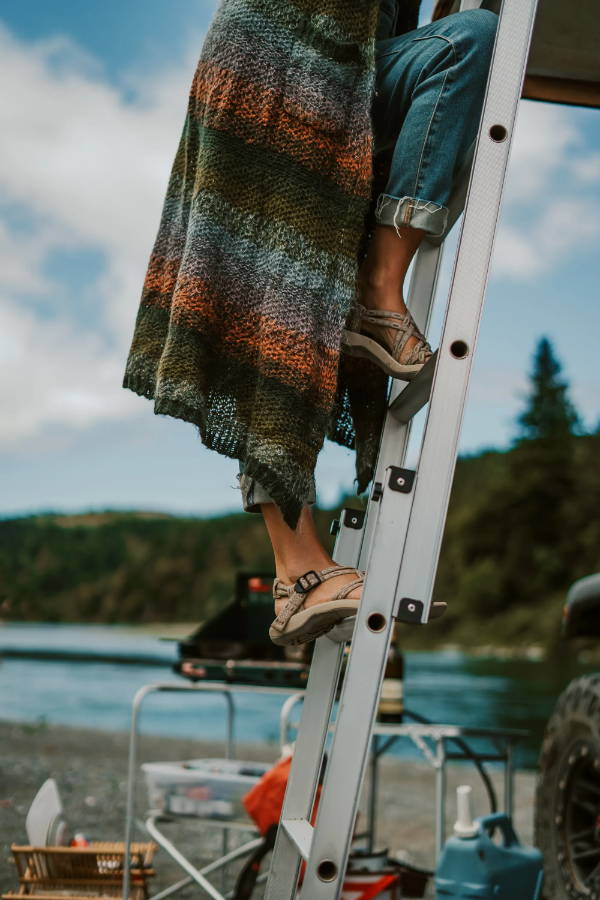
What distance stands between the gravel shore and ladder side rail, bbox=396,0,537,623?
2.13 metres

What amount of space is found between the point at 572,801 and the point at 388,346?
6.24 ft

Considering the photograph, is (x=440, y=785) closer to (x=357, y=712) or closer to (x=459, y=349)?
(x=357, y=712)

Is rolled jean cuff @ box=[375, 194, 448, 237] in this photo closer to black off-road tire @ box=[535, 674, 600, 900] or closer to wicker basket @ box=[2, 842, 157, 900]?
black off-road tire @ box=[535, 674, 600, 900]

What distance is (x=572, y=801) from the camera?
3049mm

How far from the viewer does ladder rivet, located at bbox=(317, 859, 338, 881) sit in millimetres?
1434

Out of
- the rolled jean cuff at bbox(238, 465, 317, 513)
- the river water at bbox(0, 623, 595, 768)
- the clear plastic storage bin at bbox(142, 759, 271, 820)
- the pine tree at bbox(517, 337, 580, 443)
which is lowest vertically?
the river water at bbox(0, 623, 595, 768)

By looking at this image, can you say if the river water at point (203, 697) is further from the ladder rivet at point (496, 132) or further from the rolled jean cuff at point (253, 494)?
the ladder rivet at point (496, 132)

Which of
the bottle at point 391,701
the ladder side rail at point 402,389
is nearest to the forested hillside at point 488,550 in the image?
the bottle at point 391,701

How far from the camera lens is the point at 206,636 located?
3.86 m

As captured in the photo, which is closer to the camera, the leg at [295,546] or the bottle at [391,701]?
the leg at [295,546]

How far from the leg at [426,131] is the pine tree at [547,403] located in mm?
81574

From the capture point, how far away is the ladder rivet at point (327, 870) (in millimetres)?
1434

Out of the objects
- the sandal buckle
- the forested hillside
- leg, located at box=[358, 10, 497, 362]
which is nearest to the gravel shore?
the sandal buckle

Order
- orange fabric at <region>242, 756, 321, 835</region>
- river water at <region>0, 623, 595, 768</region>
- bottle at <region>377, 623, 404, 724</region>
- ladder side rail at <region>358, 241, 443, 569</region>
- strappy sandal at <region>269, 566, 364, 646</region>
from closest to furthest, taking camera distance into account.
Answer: strappy sandal at <region>269, 566, 364, 646</region>, ladder side rail at <region>358, 241, 443, 569</region>, orange fabric at <region>242, 756, 321, 835</region>, bottle at <region>377, 623, 404, 724</region>, river water at <region>0, 623, 595, 768</region>
